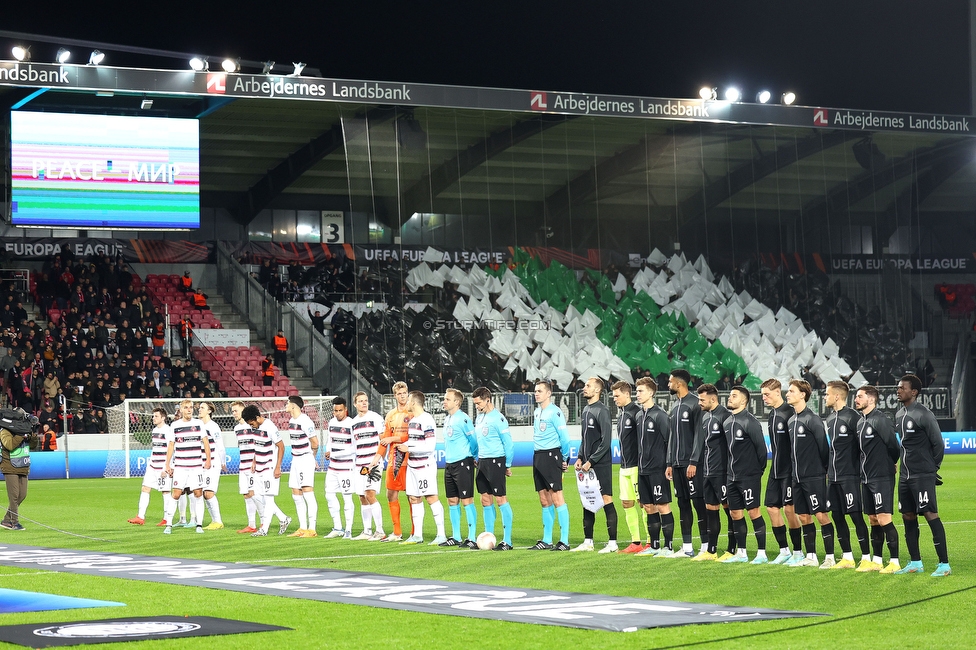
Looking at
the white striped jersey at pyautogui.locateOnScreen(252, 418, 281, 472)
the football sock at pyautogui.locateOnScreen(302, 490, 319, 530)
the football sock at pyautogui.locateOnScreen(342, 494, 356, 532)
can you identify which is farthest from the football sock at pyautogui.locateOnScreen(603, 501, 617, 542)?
the white striped jersey at pyautogui.locateOnScreen(252, 418, 281, 472)

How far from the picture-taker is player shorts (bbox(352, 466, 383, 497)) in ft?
52.9

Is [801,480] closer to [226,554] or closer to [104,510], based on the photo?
[226,554]

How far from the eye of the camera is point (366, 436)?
16.5 m

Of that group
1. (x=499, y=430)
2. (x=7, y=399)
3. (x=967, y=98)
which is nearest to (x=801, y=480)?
(x=499, y=430)

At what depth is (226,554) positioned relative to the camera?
14.1m

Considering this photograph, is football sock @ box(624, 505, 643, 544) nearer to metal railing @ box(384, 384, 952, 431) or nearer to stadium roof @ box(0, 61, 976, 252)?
metal railing @ box(384, 384, 952, 431)

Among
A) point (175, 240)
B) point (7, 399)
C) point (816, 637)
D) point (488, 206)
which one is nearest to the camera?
point (816, 637)

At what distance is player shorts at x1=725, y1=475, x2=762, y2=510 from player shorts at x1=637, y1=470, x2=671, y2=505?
1082mm

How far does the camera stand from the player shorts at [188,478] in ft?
58.6

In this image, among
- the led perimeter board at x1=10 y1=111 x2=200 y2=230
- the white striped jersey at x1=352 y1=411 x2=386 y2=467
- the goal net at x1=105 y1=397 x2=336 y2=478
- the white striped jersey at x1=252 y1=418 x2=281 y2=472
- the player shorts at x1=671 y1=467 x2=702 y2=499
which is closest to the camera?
the player shorts at x1=671 y1=467 x2=702 y2=499

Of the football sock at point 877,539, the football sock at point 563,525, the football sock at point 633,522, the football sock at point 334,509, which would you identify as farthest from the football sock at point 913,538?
the football sock at point 334,509

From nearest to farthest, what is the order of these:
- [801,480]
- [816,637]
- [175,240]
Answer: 1. [816,637]
2. [801,480]
3. [175,240]

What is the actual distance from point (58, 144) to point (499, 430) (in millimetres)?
23266

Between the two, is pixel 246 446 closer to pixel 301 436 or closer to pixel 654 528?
pixel 301 436
